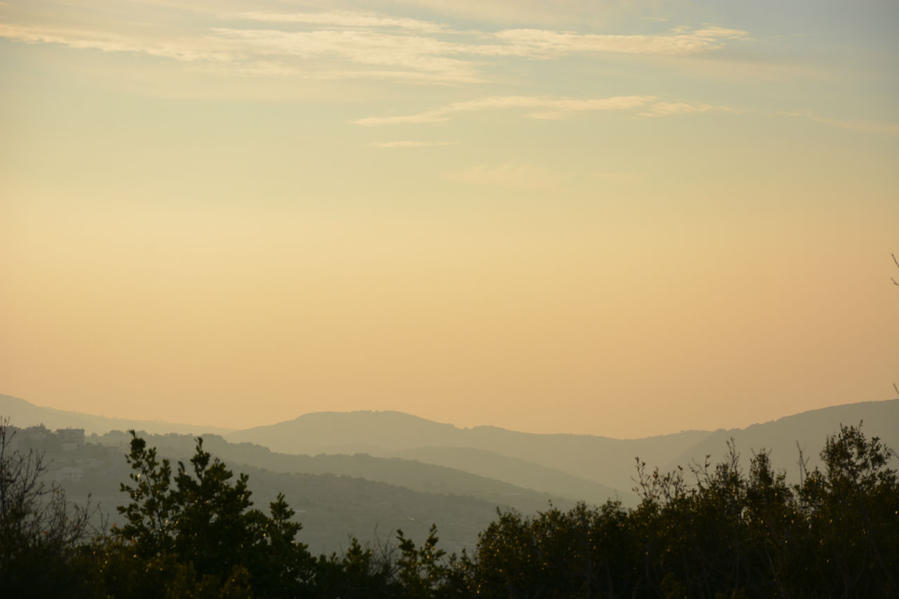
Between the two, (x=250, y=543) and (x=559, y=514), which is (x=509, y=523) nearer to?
(x=559, y=514)

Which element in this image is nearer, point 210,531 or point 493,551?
point 210,531

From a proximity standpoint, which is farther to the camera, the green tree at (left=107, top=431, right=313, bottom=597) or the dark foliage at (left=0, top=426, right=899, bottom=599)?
the green tree at (left=107, top=431, right=313, bottom=597)

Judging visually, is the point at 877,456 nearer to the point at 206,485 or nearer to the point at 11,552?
the point at 206,485

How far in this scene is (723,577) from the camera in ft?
120

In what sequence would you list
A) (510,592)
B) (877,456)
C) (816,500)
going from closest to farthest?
(510,592) < (816,500) < (877,456)

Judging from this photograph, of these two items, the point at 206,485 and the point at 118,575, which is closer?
the point at 118,575

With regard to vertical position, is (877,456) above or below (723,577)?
above

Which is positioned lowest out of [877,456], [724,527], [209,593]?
[209,593]

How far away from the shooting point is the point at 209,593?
2683 cm

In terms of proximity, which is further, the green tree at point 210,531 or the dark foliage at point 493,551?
the green tree at point 210,531

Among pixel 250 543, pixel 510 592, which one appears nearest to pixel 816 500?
pixel 510 592

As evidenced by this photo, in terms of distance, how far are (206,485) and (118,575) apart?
15.0ft

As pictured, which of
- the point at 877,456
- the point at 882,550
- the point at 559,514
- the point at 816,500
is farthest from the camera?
the point at 877,456

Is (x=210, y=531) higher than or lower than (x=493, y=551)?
higher
